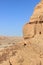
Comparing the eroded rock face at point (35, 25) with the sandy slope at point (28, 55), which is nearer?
the sandy slope at point (28, 55)

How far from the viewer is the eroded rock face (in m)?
19.4

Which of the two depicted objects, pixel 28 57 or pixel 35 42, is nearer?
pixel 28 57

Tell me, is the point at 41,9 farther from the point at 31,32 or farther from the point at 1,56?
the point at 1,56

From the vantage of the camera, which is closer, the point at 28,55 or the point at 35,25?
the point at 28,55

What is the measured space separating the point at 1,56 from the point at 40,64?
4882 mm

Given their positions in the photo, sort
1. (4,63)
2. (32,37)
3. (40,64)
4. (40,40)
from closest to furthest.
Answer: (40,64) < (4,63) < (40,40) < (32,37)

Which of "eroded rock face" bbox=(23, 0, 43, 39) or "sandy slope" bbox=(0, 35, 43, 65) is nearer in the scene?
"sandy slope" bbox=(0, 35, 43, 65)

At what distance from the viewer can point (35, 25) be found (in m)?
19.7

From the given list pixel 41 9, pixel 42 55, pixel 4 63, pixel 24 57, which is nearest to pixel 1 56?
pixel 4 63

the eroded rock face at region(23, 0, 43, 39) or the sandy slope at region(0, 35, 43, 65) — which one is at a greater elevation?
the eroded rock face at region(23, 0, 43, 39)

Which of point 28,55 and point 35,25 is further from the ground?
point 35,25

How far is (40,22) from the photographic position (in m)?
19.7

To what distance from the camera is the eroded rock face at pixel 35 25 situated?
19.4 meters

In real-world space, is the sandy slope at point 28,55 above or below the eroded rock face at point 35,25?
below
